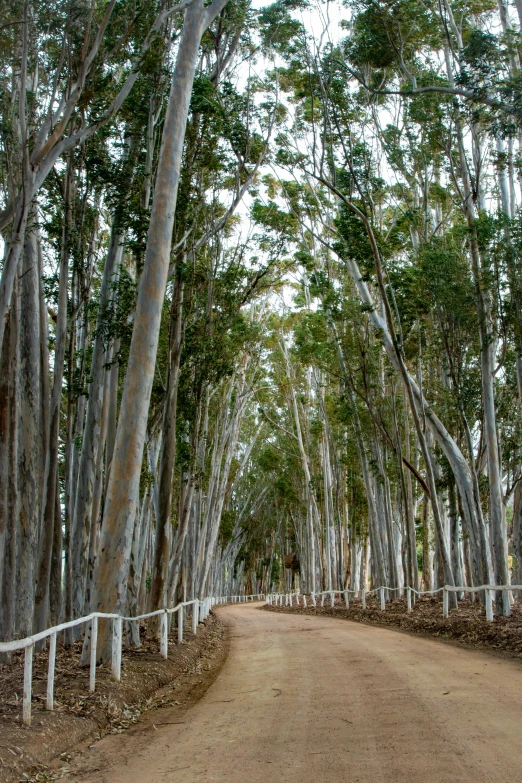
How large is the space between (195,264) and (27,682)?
13369 millimetres

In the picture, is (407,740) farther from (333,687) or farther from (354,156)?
(354,156)

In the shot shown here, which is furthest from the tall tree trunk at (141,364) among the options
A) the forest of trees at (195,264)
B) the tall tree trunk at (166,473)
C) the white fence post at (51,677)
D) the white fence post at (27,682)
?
the tall tree trunk at (166,473)

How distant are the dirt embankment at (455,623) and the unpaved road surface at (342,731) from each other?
6.82 feet

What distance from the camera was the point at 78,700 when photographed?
6.73m

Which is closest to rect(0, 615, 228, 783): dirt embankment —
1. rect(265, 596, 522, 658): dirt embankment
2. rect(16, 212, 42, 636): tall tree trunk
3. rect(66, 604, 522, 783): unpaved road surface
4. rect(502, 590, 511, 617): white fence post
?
rect(66, 604, 522, 783): unpaved road surface

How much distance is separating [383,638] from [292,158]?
43.6ft

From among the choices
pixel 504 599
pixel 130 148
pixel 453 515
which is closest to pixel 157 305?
pixel 130 148

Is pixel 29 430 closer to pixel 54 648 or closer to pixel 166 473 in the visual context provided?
pixel 166 473

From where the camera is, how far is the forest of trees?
10.2 m

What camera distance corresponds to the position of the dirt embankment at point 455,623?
39.2ft

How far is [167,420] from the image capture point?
14.1m

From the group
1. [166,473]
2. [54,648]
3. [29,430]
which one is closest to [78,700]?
[54,648]

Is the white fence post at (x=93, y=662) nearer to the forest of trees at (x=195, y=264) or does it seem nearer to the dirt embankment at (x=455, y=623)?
the forest of trees at (x=195, y=264)

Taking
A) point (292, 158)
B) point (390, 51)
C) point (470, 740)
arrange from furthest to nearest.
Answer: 1. point (292, 158)
2. point (390, 51)
3. point (470, 740)
